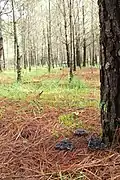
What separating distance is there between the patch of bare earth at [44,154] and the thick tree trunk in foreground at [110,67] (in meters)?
0.35

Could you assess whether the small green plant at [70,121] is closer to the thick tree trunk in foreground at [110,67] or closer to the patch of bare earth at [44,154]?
the patch of bare earth at [44,154]

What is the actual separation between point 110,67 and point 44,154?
1244 millimetres

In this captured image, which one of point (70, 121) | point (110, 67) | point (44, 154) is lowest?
point (44, 154)

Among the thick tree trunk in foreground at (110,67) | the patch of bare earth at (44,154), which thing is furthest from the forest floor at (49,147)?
the thick tree trunk in foreground at (110,67)

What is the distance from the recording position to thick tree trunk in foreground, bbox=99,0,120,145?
3596mm

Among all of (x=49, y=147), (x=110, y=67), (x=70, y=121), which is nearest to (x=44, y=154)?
(x=49, y=147)

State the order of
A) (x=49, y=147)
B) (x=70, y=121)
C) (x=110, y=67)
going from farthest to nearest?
(x=70, y=121), (x=49, y=147), (x=110, y=67)

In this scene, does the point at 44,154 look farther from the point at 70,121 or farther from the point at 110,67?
the point at 70,121

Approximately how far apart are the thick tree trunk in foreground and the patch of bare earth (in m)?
0.35

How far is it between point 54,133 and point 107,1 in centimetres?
191

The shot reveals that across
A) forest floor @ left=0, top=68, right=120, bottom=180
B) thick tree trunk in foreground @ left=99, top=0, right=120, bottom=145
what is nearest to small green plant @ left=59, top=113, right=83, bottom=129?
forest floor @ left=0, top=68, right=120, bottom=180

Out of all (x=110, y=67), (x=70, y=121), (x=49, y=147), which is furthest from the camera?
(x=70, y=121)

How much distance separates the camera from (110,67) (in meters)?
3.69

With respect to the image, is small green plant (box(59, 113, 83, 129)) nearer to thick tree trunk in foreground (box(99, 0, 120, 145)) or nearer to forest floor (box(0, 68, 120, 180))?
forest floor (box(0, 68, 120, 180))
